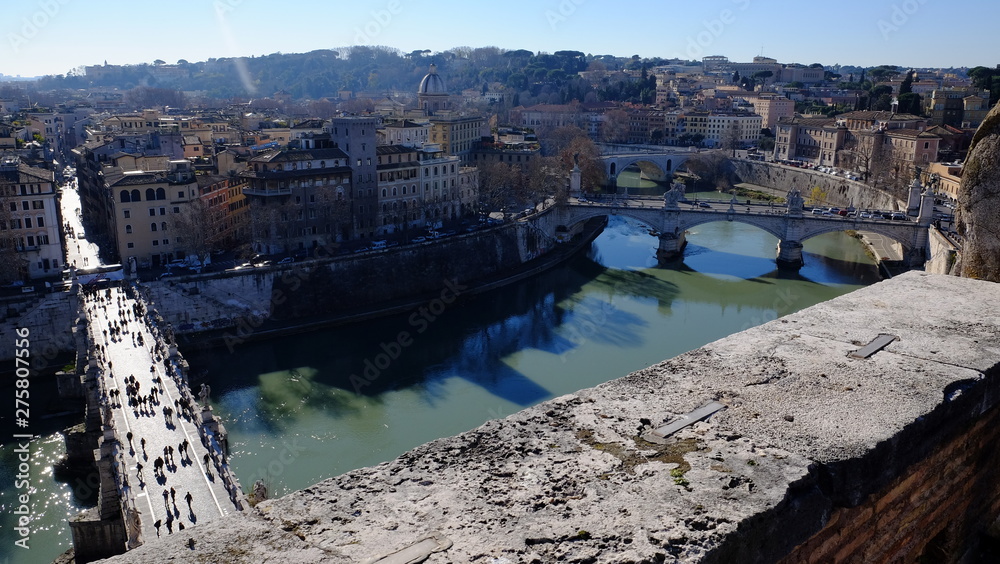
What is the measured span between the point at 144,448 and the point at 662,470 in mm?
7019

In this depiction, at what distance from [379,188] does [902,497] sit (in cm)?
1725

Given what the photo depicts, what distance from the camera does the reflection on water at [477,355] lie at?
9.84m

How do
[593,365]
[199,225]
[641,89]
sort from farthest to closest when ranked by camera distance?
[641,89] < [199,225] < [593,365]

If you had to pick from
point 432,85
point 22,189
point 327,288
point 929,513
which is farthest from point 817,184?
point 929,513

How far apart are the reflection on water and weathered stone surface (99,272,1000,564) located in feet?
23.0

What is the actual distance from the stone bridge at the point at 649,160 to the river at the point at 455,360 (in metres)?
11.2

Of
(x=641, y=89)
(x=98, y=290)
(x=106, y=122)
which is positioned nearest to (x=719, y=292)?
(x=98, y=290)

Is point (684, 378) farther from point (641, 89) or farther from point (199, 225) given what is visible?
point (641, 89)

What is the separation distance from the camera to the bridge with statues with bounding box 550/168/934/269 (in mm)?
18078

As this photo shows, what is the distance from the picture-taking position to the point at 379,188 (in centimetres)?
1861

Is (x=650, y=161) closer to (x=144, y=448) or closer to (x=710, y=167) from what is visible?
(x=710, y=167)

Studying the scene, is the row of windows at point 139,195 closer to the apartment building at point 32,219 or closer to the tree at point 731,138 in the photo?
the apartment building at point 32,219

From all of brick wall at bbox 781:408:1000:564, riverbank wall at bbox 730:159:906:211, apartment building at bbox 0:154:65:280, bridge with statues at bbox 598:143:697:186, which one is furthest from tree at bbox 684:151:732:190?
brick wall at bbox 781:408:1000:564

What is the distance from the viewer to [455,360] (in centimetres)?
1265
